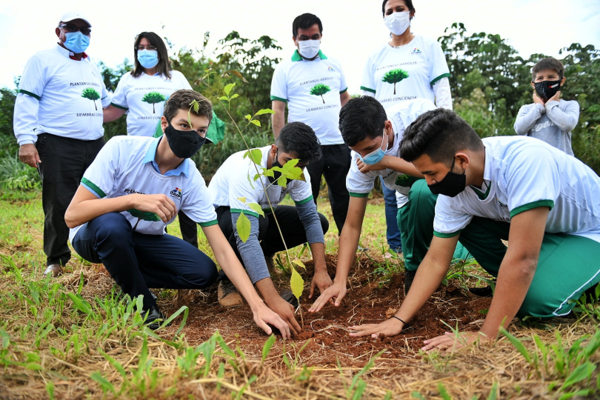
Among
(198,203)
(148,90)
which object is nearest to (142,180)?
(198,203)

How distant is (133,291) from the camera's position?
238 centimetres

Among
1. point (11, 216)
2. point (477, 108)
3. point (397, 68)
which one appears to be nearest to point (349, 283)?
point (397, 68)

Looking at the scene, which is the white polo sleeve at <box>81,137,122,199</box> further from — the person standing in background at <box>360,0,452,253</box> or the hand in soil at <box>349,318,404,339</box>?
the person standing in background at <box>360,0,452,253</box>

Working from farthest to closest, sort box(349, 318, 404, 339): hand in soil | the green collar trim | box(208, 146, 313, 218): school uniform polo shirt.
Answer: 1. the green collar trim
2. box(208, 146, 313, 218): school uniform polo shirt
3. box(349, 318, 404, 339): hand in soil

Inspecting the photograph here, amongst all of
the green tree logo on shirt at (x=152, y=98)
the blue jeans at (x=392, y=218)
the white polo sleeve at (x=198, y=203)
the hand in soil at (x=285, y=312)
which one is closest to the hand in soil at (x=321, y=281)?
the hand in soil at (x=285, y=312)

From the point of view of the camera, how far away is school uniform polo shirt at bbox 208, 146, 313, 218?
2.66 metres

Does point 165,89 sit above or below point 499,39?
below

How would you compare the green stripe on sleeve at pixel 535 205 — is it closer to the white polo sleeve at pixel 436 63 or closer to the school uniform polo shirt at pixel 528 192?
the school uniform polo shirt at pixel 528 192

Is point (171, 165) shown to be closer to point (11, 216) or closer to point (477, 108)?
point (11, 216)

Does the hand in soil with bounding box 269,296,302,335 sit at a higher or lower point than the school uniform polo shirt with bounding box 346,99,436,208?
lower

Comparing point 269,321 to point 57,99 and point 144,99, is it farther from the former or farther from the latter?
point 57,99

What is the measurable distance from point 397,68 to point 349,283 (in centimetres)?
178

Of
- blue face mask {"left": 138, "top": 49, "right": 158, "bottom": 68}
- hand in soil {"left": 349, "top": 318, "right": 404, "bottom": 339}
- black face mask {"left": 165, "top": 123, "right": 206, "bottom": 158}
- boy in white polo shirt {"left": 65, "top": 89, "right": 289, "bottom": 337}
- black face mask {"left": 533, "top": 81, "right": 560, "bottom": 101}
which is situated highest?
blue face mask {"left": 138, "top": 49, "right": 158, "bottom": 68}

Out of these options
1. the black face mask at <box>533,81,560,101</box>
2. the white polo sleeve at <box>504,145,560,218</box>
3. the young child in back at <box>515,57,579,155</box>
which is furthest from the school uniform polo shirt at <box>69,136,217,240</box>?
the black face mask at <box>533,81,560,101</box>
